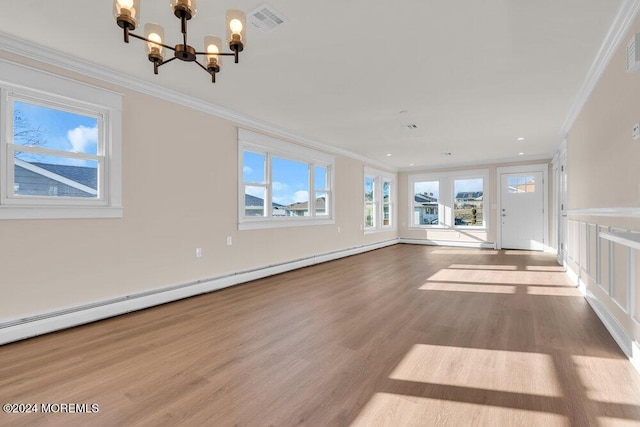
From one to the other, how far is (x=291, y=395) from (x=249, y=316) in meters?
1.48

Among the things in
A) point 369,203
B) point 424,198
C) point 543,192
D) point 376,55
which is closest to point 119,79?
point 376,55

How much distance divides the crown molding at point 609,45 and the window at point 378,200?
4986mm

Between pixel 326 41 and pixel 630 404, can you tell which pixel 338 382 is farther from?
pixel 326 41

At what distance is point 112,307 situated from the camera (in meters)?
3.15

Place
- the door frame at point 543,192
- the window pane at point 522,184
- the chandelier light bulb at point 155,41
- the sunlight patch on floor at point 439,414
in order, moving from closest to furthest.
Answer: the sunlight patch on floor at point 439,414 → the chandelier light bulb at point 155,41 → the door frame at point 543,192 → the window pane at point 522,184

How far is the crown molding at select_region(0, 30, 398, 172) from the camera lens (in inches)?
103

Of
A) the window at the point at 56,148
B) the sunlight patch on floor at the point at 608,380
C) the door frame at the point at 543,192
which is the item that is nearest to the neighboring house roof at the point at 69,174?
the window at the point at 56,148

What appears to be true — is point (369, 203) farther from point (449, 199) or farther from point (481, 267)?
Answer: point (481, 267)

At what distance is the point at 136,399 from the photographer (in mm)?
1779

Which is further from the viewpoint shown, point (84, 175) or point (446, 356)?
point (84, 175)

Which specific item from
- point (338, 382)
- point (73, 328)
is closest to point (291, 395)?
point (338, 382)

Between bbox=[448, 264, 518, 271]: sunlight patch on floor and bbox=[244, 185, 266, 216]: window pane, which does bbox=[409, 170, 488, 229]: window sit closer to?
bbox=[448, 264, 518, 271]: sunlight patch on floor

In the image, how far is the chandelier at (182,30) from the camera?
65.6 inches

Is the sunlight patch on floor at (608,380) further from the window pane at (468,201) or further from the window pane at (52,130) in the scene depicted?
the window pane at (468,201)
